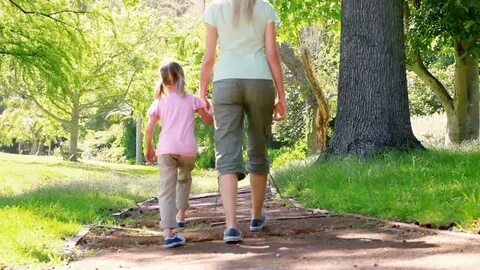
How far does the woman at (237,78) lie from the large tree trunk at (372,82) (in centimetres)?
494

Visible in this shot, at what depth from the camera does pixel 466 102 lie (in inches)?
714

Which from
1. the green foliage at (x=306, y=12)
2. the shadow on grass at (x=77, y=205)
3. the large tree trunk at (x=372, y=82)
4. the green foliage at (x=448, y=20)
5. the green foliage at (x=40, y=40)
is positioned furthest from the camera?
the green foliage at (x=306, y=12)

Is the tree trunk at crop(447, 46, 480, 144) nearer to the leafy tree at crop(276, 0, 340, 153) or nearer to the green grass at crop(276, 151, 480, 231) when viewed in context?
the leafy tree at crop(276, 0, 340, 153)

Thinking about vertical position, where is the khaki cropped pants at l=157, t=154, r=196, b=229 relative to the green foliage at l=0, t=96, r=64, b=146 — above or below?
below

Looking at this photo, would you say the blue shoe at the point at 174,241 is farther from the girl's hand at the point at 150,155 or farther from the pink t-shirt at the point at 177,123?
the girl's hand at the point at 150,155

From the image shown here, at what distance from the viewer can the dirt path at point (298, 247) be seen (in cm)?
433

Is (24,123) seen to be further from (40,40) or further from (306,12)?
(306,12)

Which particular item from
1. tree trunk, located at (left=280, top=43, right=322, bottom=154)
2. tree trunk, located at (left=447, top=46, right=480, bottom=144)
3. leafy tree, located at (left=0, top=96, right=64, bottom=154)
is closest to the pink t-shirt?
tree trunk, located at (left=447, top=46, right=480, bottom=144)

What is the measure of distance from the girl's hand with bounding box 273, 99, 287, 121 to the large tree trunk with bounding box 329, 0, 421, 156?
185 inches

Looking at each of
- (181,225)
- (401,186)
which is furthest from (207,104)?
(401,186)

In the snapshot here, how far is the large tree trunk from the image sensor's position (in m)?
10.4

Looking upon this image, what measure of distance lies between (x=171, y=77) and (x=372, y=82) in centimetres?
507

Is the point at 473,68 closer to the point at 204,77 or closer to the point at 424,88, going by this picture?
the point at 204,77

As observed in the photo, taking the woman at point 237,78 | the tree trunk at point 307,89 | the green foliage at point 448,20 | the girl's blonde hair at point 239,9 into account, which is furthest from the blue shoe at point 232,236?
the tree trunk at point 307,89
